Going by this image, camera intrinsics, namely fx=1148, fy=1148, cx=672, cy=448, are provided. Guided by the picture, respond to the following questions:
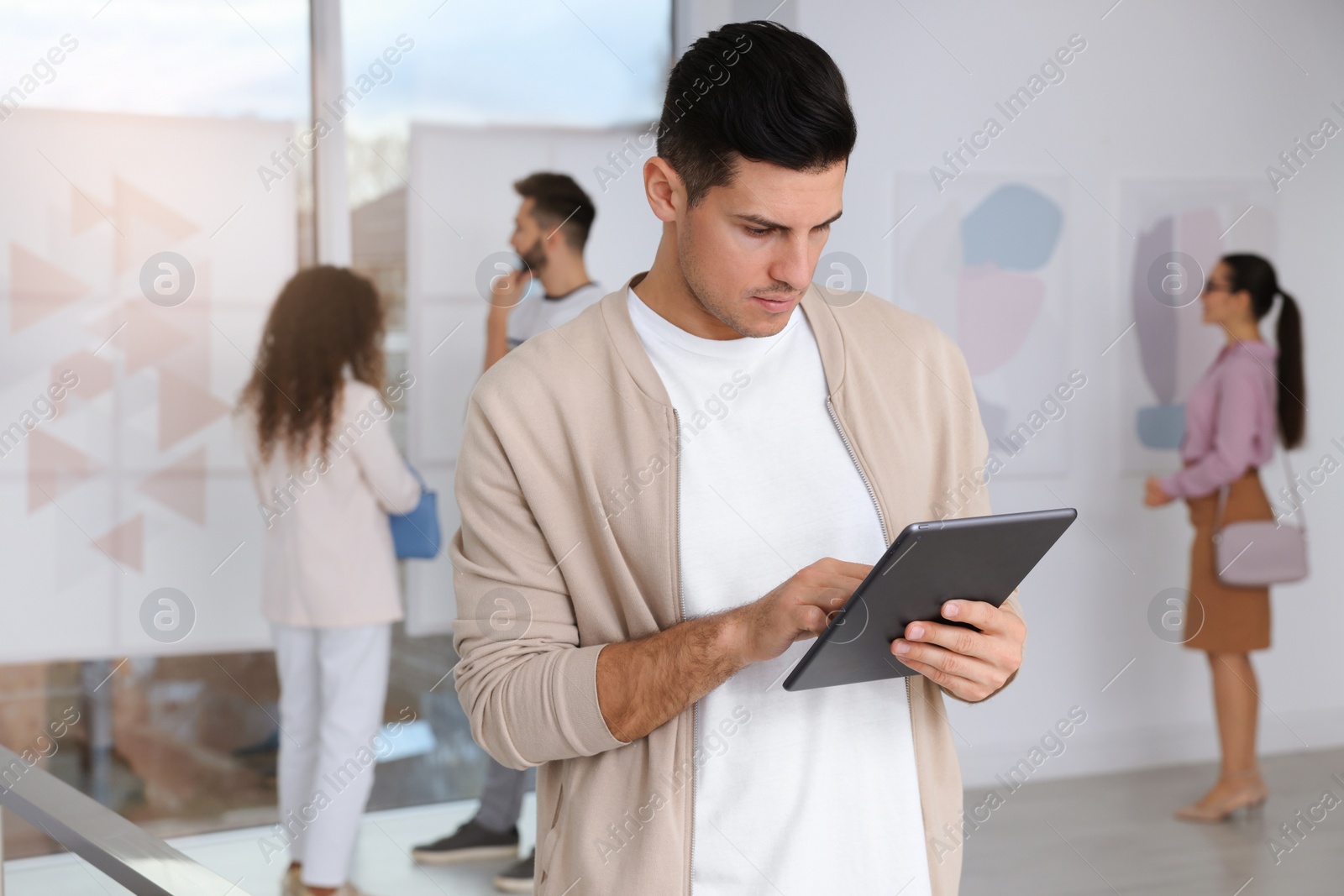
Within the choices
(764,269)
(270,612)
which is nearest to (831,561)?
(764,269)

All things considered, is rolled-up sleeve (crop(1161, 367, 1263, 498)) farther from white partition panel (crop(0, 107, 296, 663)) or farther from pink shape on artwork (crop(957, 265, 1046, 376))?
white partition panel (crop(0, 107, 296, 663))

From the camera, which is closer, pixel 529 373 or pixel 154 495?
pixel 529 373

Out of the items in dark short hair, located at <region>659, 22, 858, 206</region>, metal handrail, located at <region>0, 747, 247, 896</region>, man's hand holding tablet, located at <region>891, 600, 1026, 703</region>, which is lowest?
metal handrail, located at <region>0, 747, 247, 896</region>

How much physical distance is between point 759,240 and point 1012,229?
10.2ft

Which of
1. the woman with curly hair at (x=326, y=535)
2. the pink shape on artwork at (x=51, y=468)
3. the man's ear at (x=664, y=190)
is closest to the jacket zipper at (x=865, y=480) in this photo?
the man's ear at (x=664, y=190)

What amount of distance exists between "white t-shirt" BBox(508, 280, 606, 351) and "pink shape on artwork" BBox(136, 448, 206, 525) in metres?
1.07

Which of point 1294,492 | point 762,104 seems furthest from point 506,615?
point 1294,492

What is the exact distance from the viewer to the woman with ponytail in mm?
3504

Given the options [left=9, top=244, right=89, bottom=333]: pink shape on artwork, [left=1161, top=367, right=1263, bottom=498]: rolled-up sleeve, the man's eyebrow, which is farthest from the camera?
[left=1161, top=367, right=1263, bottom=498]: rolled-up sleeve

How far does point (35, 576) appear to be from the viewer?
3377 mm

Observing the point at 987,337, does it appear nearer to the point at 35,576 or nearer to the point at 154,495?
the point at 154,495

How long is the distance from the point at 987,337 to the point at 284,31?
251cm

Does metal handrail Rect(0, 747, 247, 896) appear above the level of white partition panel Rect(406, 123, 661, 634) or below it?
below

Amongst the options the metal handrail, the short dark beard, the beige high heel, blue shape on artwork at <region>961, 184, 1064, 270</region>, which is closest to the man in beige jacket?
the metal handrail
